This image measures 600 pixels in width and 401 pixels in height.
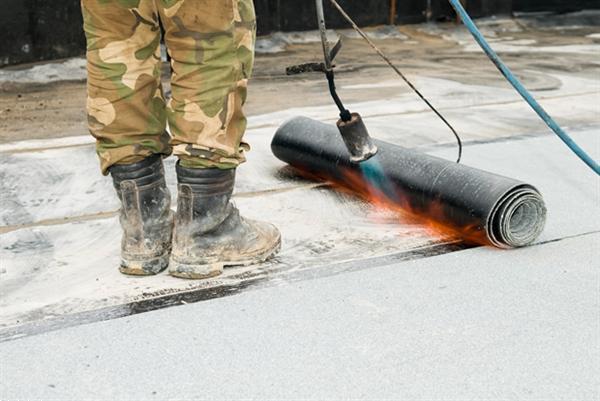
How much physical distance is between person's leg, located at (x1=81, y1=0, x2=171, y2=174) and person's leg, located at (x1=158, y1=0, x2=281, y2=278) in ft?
0.19

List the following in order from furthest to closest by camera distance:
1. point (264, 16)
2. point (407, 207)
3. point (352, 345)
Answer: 1. point (264, 16)
2. point (407, 207)
3. point (352, 345)

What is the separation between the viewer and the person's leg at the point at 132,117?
174 centimetres

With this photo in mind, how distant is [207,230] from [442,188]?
65 centimetres

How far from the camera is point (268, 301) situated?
5.65 ft

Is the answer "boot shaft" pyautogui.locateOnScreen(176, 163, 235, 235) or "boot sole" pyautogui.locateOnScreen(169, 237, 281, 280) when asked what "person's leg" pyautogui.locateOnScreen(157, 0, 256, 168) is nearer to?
"boot shaft" pyautogui.locateOnScreen(176, 163, 235, 235)

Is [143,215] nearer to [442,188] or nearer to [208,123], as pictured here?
[208,123]

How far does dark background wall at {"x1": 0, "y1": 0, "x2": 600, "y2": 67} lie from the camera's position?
201 inches

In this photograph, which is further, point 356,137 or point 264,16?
point 264,16

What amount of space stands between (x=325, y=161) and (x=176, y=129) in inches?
32.3

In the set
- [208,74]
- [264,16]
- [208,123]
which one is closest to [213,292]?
[208,123]

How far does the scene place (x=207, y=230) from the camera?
1.85 meters

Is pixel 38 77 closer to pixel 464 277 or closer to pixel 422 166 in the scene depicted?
pixel 422 166

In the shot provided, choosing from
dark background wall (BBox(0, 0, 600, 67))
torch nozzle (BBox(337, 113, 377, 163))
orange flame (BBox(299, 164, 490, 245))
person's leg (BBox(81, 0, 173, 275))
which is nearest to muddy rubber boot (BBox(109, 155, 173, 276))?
person's leg (BBox(81, 0, 173, 275))

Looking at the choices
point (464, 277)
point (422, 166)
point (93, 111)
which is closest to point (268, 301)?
point (464, 277)
